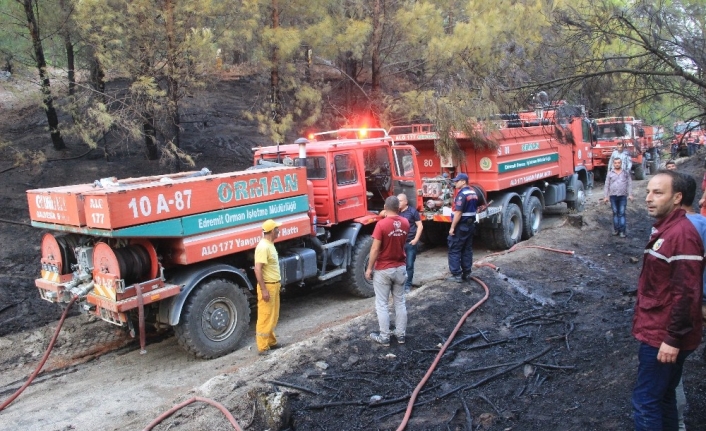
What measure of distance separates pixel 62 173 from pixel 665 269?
1169 centimetres

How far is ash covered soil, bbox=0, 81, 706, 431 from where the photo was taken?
427cm

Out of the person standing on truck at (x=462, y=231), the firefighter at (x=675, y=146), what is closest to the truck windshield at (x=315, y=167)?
the person standing on truck at (x=462, y=231)

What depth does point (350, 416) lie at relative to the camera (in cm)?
434

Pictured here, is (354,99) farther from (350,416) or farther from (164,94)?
(350,416)

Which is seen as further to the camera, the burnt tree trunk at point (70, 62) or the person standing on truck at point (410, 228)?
the burnt tree trunk at point (70, 62)

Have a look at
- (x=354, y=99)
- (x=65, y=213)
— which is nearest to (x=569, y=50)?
(x=65, y=213)

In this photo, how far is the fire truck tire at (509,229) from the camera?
10.7m

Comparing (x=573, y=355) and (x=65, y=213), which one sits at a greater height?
(x=65, y=213)

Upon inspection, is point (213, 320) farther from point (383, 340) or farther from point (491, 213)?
point (491, 213)

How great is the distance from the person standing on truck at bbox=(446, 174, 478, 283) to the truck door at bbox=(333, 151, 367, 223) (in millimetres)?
1489

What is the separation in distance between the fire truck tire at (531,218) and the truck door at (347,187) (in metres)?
4.74

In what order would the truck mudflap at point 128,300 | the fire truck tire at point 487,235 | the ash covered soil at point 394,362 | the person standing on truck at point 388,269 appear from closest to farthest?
the ash covered soil at point 394,362, the person standing on truck at point 388,269, the truck mudflap at point 128,300, the fire truck tire at point 487,235

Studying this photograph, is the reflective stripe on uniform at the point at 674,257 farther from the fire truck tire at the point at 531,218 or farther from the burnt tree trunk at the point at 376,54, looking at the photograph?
the burnt tree trunk at the point at 376,54

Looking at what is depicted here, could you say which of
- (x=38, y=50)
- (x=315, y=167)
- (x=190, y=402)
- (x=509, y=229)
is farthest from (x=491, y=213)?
(x=38, y=50)
